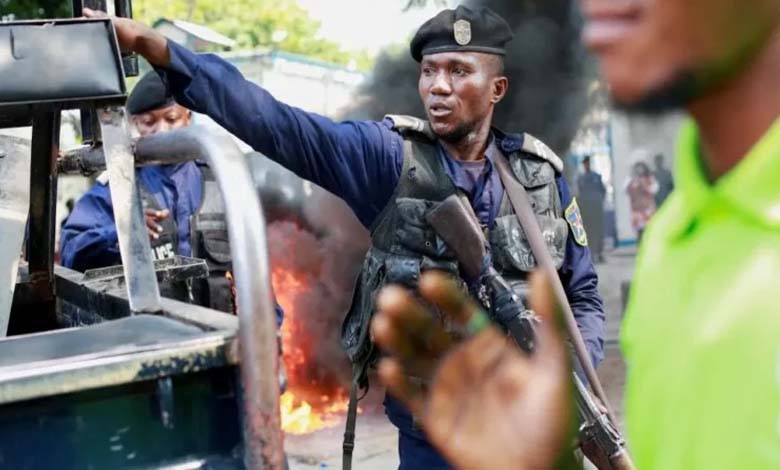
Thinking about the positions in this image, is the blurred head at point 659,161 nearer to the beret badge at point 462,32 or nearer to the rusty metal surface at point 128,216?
the beret badge at point 462,32

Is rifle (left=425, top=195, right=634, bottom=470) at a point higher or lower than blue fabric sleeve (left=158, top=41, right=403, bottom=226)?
lower

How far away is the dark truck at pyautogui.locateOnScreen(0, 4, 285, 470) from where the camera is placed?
154cm

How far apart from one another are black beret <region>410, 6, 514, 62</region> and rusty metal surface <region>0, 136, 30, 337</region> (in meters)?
1.34

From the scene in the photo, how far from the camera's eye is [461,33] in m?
3.20

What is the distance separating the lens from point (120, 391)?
5.15 ft

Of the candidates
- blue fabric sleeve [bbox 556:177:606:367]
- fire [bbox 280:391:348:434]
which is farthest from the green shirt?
fire [bbox 280:391:348:434]

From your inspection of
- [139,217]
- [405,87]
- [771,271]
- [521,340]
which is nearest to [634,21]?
[771,271]

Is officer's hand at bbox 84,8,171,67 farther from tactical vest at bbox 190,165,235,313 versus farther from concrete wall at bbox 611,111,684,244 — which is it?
concrete wall at bbox 611,111,684,244

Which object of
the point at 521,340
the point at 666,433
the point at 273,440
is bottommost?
the point at 521,340

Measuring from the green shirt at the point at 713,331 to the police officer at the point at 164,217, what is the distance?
258cm

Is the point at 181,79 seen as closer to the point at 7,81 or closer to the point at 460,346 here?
the point at 7,81

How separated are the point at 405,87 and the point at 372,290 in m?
6.29

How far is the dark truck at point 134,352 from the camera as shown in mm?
1535

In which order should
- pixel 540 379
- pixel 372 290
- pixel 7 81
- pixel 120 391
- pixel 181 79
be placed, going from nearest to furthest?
pixel 540 379 < pixel 120 391 < pixel 7 81 < pixel 181 79 < pixel 372 290
